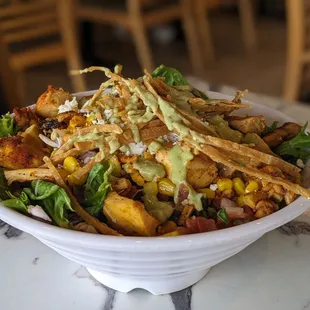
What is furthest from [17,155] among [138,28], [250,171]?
[138,28]

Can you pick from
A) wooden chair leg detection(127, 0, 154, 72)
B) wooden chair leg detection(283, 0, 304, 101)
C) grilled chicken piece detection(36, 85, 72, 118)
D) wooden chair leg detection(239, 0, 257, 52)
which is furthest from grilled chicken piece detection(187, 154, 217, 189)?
wooden chair leg detection(239, 0, 257, 52)

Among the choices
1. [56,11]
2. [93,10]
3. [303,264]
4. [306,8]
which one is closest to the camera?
[303,264]

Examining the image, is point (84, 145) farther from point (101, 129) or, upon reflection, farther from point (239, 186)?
point (239, 186)

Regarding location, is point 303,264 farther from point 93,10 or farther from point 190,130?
point 93,10

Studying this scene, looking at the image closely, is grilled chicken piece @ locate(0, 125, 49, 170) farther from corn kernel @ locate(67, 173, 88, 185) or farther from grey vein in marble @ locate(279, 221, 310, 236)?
grey vein in marble @ locate(279, 221, 310, 236)

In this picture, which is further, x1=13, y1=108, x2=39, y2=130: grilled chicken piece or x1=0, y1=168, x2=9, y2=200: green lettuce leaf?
x1=13, y1=108, x2=39, y2=130: grilled chicken piece

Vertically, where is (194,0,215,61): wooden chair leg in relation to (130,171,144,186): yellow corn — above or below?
below

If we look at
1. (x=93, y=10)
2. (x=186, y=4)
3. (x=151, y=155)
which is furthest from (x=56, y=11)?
(x=151, y=155)
